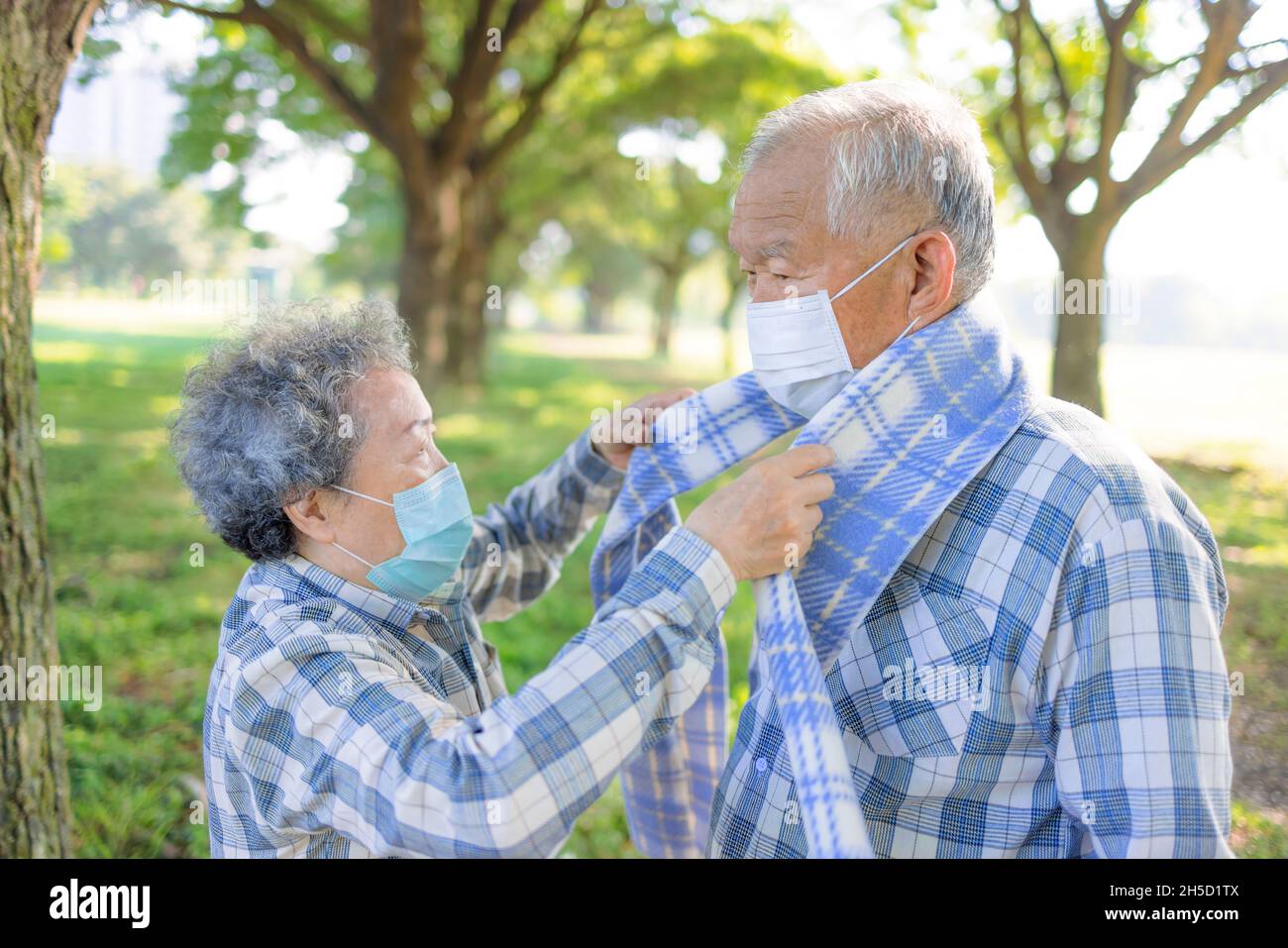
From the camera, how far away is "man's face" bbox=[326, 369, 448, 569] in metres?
2.05

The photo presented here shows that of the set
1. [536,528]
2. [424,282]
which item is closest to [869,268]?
[536,528]

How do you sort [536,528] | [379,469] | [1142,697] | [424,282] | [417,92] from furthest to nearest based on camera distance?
[424,282]
[417,92]
[536,528]
[379,469]
[1142,697]

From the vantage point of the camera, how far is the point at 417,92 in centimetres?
1091

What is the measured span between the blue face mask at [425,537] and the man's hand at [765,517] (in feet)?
2.12

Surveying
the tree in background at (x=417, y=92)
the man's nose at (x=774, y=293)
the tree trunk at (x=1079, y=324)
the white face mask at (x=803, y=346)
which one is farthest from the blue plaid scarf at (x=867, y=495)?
the tree in background at (x=417, y=92)

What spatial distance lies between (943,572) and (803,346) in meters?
0.54

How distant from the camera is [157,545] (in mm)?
7562

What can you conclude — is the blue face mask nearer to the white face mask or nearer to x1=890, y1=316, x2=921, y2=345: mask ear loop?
the white face mask

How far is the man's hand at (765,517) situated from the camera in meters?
1.72

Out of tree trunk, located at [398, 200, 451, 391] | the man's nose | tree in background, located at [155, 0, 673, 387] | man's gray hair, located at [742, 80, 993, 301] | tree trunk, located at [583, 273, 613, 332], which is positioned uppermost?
tree trunk, located at [583, 273, 613, 332]

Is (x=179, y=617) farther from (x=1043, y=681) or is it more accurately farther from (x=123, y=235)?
(x=123, y=235)

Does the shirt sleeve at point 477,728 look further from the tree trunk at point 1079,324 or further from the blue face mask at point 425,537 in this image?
the tree trunk at point 1079,324

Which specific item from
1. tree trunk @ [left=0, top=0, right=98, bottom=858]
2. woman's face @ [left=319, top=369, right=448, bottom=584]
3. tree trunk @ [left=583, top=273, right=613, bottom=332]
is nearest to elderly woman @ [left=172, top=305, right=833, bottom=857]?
woman's face @ [left=319, top=369, right=448, bottom=584]

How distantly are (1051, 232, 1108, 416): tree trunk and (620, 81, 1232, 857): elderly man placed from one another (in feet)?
20.5
